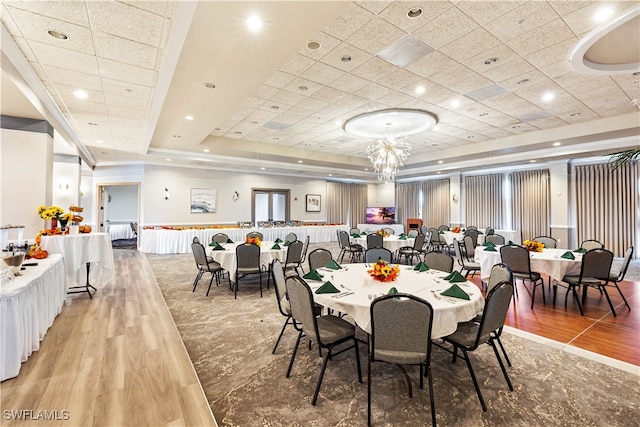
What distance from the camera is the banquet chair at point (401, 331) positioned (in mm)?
1895

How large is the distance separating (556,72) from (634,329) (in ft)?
→ 11.6

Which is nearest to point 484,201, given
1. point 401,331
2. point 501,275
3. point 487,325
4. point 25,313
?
point 501,275

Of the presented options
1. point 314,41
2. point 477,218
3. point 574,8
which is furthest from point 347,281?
point 477,218

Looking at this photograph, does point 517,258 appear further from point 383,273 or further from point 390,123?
point 390,123

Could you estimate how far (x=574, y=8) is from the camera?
289 centimetres

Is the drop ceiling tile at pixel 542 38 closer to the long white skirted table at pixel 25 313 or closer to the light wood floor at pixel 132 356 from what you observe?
the light wood floor at pixel 132 356

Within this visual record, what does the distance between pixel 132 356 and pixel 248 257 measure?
224 cm

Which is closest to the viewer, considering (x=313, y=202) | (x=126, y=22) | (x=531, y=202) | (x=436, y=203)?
(x=126, y=22)

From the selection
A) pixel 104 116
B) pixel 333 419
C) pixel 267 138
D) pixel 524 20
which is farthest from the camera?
pixel 267 138

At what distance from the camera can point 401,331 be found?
195 cm

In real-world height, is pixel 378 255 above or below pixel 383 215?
below

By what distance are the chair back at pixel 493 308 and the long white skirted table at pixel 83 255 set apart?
17.8 ft

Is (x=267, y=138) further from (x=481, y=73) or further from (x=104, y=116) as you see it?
(x=481, y=73)

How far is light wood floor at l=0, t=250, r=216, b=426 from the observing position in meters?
1.99
